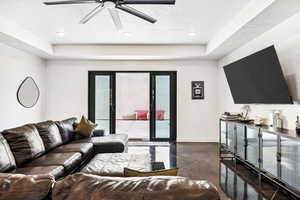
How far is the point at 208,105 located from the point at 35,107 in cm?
507

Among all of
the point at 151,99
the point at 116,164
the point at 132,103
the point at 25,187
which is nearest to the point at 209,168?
the point at 116,164

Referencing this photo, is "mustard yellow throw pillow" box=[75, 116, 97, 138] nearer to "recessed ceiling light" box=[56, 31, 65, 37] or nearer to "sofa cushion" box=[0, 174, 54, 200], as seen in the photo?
"recessed ceiling light" box=[56, 31, 65, 37]

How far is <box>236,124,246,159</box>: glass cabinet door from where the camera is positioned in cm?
379

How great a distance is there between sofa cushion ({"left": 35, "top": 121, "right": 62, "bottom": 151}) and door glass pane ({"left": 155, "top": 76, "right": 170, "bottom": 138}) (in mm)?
3555

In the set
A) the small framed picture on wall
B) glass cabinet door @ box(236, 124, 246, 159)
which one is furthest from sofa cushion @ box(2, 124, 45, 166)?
the small framed picture on wall

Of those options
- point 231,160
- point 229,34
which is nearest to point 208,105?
point 231,160

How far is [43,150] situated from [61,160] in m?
0.49

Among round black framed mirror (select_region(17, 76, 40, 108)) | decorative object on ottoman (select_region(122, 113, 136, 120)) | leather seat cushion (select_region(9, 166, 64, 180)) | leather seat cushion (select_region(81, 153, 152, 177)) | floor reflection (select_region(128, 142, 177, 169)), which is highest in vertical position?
round black framed mirror (select_region(17, 76, 40, 108))

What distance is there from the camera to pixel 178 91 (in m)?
6.72

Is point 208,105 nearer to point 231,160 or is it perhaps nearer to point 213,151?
point 213,151

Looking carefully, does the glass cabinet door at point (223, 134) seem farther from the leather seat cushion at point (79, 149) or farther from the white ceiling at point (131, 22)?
the leather seat cushion at point (79, 149)

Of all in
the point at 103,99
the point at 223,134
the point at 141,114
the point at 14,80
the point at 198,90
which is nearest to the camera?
A: the point at 223,134

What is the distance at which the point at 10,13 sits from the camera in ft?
12.6

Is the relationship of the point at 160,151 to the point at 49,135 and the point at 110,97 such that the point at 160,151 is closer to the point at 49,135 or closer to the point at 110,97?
the point at 110,97
